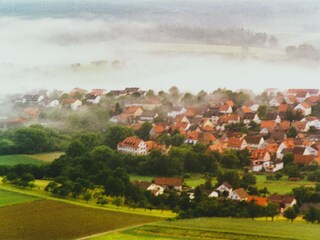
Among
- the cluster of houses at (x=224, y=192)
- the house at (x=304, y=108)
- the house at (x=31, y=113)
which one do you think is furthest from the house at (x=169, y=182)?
the house at (x=31, y=113)

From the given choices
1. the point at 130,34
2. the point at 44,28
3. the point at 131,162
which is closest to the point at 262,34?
the point at 130,34

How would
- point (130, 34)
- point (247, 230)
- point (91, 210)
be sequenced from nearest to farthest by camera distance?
point (247, 230) < point (91, 210) < point (130, 34)

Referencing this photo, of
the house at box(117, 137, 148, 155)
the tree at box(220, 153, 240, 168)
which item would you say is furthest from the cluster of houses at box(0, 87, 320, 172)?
the tree at box(220, 153, 240, 168)

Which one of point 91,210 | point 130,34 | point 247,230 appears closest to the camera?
point 247,230

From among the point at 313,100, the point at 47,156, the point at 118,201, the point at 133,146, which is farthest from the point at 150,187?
the point at 313,100

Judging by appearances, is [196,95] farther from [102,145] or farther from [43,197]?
[43,197]

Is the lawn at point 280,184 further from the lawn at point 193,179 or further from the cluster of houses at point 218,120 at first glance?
the lawn at point 193,179

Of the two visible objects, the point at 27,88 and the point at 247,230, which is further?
the point at 27,88
